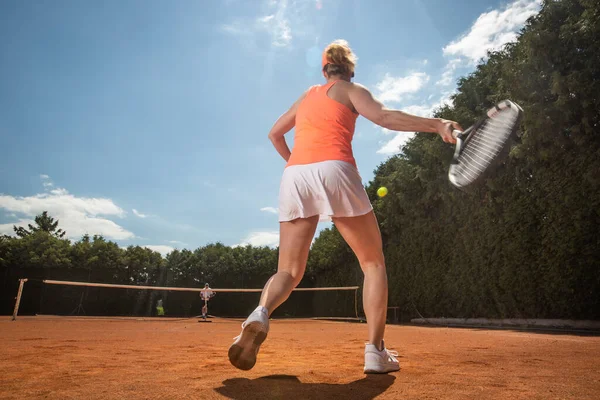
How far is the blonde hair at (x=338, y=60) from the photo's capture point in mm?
2789

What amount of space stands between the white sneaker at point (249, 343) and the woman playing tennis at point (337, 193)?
198 millimetres

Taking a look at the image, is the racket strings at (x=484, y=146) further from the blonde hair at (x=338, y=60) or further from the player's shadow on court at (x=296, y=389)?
the player's shadow on court at (x=296, y=389)

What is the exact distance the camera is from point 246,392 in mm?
1905

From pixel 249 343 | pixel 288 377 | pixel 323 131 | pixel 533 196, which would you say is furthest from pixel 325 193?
pixel 533 196

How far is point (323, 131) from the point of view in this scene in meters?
2.61

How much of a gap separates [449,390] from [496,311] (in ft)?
33.3

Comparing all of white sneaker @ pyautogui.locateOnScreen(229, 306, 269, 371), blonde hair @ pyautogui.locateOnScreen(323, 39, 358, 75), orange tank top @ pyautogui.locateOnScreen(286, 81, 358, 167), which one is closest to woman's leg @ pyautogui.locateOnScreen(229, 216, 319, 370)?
white sneaker @ pyautogui.locateOnScreen(229, 306, 269, 371)

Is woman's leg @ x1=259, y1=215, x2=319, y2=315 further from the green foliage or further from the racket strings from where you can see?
the green foliage

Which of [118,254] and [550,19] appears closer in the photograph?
[550,19]

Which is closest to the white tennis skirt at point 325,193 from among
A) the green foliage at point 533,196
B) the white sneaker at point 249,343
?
the white sneaker at point 249,343

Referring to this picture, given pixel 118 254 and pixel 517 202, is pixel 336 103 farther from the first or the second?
pixel 118 254

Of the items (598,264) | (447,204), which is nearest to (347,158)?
(598,264)

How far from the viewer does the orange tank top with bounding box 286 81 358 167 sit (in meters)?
2.56

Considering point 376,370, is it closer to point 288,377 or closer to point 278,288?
point 288,377
